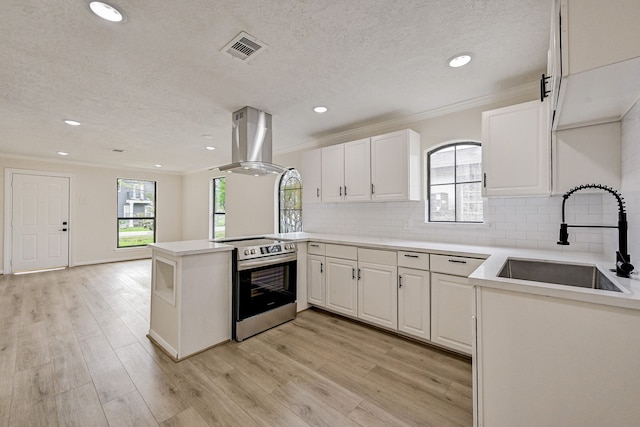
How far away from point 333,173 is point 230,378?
2567 millimetres

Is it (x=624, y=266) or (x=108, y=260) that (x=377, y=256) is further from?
(x=108, y=260)

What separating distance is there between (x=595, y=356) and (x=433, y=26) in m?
1.94

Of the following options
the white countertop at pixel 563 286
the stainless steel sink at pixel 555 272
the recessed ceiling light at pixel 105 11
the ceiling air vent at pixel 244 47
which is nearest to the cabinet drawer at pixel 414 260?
the white countertop at pixel 563 286

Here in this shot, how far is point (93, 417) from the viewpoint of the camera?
1.72 meters

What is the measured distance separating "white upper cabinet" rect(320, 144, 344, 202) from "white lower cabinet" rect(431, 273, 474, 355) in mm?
1653

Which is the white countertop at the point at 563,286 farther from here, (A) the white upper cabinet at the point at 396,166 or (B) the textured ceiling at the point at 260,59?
(B) the textured ceiling at the point at 260,59

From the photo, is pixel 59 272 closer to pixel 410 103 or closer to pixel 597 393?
pixel 410 103

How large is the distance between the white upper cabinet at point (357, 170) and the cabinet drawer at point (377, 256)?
0.72m

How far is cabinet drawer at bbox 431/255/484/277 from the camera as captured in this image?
2.31 meters

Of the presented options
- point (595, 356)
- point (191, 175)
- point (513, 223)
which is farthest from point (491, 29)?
point (191, 175)

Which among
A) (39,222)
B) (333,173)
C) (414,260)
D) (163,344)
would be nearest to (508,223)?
(414,260)

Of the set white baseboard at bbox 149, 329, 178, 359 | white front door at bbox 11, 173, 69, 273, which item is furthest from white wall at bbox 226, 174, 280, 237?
white front door at bbox 11, 173, 69, 273

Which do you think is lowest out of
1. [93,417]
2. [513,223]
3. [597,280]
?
[93,417]

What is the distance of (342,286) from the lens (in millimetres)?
3186
